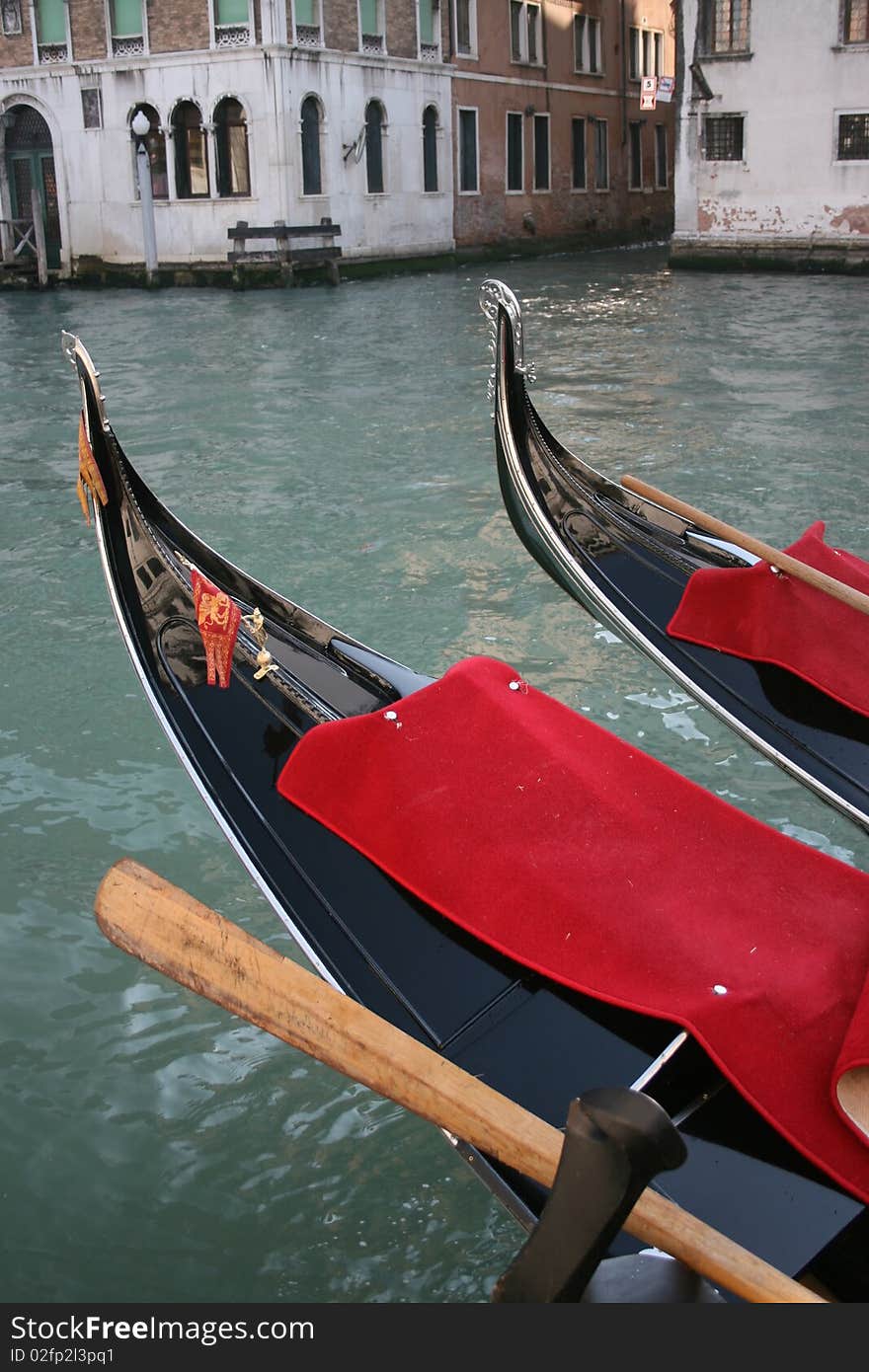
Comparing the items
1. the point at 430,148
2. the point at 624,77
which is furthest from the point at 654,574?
the point at 624,77

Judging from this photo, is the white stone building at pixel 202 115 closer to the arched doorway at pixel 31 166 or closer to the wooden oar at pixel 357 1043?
the arched doorway at pixel 31 166

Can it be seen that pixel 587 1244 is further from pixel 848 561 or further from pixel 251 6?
pixel 251 6

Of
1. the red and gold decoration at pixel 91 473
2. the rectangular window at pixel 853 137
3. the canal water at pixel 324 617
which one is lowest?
the canal water at pixel 324 617

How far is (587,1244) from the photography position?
0.83 meters

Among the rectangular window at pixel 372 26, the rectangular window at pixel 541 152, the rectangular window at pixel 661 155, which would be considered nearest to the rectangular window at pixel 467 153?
the rectangular window at pixel 541 152

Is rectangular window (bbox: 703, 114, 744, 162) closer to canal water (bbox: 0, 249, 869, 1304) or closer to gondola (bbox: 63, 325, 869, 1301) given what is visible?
canal water (bbox: 0, 249, 869, 1304)

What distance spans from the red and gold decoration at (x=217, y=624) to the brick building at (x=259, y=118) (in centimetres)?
1200

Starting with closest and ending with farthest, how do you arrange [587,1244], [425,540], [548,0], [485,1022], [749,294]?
[587,1244] → [485,1022] → [425,540] → [749,294] → [548,0]

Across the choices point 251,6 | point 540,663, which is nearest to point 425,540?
point 540,663

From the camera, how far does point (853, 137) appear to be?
13.0 m

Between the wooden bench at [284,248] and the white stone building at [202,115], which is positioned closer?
the white stone building at [202,115]

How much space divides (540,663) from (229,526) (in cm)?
162

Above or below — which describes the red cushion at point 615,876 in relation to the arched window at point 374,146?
below

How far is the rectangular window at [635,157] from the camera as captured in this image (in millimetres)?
19484
